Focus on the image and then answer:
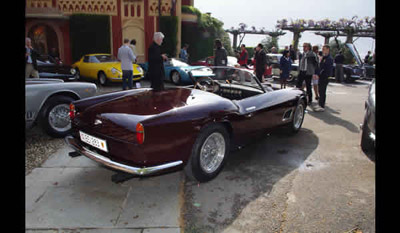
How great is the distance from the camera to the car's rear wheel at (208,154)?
313 cm

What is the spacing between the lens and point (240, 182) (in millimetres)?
3436

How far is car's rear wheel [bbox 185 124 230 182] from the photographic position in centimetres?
313

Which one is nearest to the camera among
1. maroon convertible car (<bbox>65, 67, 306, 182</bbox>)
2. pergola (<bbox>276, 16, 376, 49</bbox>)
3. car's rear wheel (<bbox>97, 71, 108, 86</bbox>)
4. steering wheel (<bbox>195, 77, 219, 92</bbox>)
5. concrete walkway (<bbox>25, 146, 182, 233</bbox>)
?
concrete walkway (<bbox>25, 146, 182, 233</bbox>)

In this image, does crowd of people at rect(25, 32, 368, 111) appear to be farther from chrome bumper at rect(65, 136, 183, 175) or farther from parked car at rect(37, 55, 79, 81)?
chrome bumper at rect(65, 136, 183, 175)

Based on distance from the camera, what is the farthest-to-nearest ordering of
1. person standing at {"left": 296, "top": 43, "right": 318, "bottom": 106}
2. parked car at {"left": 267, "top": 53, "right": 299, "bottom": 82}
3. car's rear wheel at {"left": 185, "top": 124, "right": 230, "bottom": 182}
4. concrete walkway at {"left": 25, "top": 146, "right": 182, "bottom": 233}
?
1. parked car at {"left": 267, "top": 53, "right": 299, "bottom": 82}
2. person standing at {"left": 296, "top": 43, "right": 318, "bottom": 106}
3. car's rear wheel at {"left": 185, "top": 124, "right": 230, "bottom": 182}
4. concrete walkway at {"left": 25, "top": 146, "right": 182, "bottom": 233}

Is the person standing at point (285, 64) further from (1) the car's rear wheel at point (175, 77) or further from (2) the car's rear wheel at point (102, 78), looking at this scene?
(2) the car's rear wheel at point (102, 78)

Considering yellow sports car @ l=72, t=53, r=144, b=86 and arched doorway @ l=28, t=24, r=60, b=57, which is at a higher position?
arched doorway @ l=28, t=24, r=60, b=57

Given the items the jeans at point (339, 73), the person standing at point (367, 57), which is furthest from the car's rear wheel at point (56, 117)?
the person standing at point (367, 57)

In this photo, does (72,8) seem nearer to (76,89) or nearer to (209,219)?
(76,89)

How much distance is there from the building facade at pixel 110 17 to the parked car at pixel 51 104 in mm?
12744

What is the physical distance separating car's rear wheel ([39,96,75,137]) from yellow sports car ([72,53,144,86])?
5977 millimetres

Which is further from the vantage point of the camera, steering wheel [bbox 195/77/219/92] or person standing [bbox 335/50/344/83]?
person standing [bbox 335/50/344/83]

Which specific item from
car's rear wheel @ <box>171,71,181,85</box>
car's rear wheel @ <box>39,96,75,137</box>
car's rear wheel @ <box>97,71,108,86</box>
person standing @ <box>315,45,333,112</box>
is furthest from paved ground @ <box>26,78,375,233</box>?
car's rear wheel @ <box>171,71,181,85</box>
